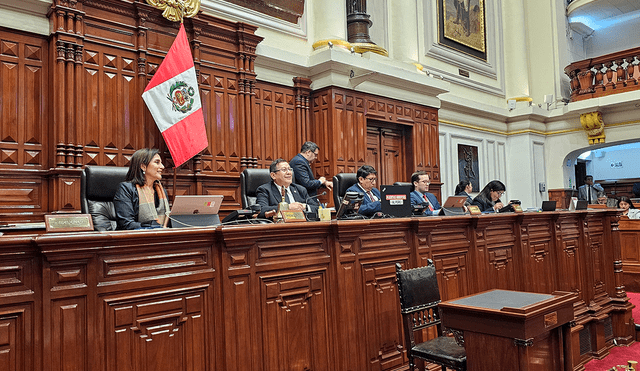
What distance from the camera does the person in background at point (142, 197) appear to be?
312cm

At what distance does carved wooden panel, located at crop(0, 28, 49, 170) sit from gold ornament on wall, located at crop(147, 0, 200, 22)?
3.78 ft

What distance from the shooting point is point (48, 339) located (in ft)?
5.69

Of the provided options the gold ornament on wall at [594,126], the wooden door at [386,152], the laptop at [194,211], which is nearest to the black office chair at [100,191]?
the laptop at [194,211]

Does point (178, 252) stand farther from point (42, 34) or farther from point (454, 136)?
point (454, 136)

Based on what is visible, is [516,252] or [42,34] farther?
[42,34]

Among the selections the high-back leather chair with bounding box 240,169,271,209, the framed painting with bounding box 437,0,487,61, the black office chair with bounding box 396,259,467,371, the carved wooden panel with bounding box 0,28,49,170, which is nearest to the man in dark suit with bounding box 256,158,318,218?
the high-back leather chair with bounding box 240,169,271,209

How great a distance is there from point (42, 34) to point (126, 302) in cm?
358

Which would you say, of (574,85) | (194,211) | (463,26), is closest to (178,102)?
(194,211)

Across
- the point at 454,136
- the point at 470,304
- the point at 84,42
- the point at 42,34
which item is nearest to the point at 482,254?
the point at 470,304

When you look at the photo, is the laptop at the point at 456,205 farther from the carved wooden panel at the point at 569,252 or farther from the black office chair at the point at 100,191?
the black office chair at the point at 100,191

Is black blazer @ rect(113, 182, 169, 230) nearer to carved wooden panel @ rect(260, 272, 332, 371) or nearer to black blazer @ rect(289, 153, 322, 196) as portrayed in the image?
carved wooden panel @ rect(260, 272, 332, 371)

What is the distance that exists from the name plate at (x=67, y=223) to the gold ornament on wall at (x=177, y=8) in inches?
140

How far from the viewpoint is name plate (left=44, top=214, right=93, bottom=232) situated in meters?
1.90

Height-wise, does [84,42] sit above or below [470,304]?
above
